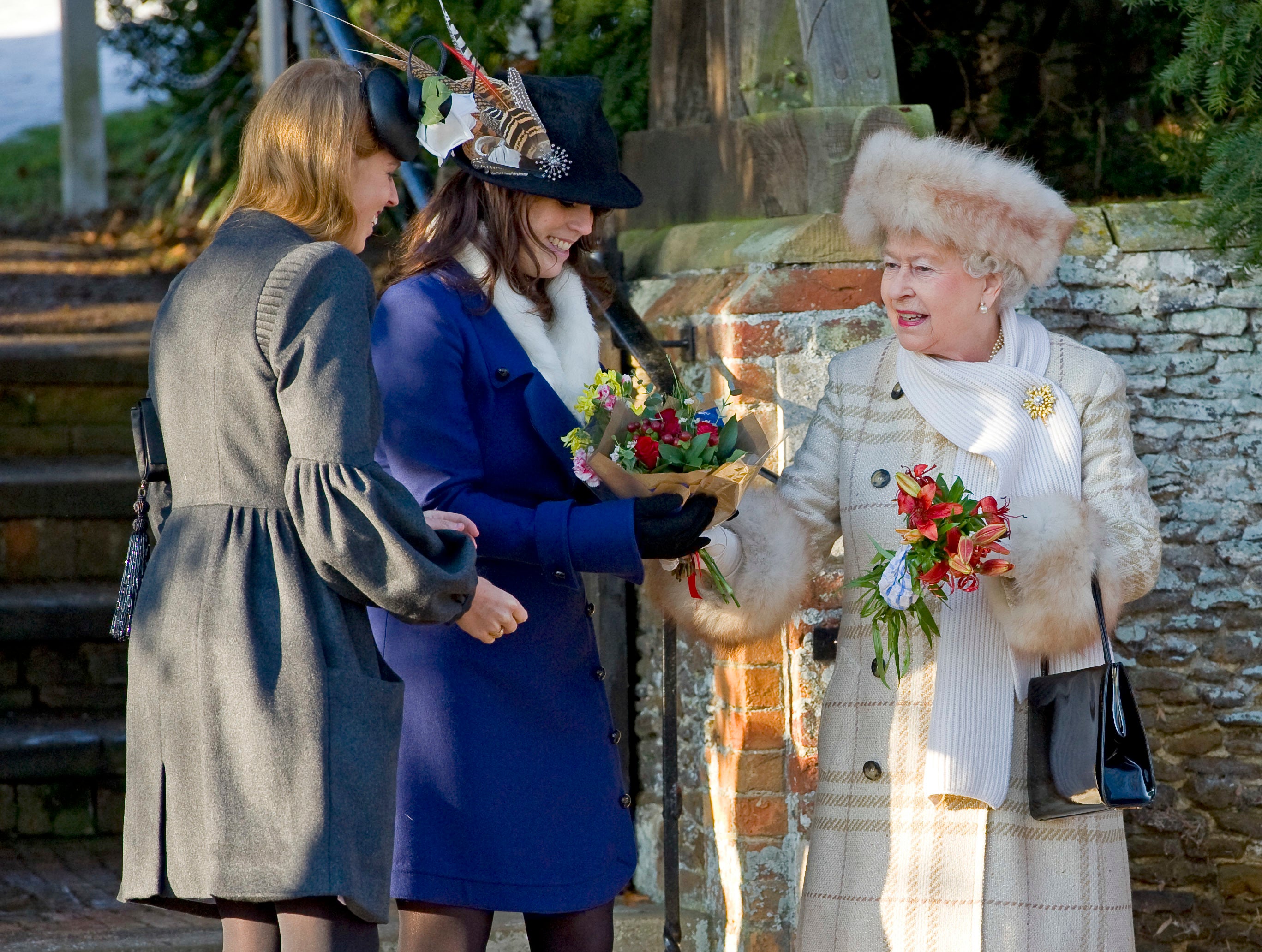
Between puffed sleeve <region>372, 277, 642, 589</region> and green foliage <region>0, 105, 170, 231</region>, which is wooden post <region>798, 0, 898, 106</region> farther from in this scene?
green foliage <region>0, 105, 170, 231</region>

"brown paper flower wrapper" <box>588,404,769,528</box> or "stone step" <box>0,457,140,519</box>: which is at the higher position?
"brown paper flower wrapper" <box>588,404,769,528</box>

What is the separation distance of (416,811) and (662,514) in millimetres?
620

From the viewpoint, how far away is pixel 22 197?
12.9 m

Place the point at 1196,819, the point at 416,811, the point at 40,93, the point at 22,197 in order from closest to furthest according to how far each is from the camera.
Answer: the point at 416,811
the point at 1196,819
the point at 22,197
the point at 40,93

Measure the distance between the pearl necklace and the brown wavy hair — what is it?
804 mm

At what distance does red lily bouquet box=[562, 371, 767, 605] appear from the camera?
7.82 ft

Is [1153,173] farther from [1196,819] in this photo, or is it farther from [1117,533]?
[1117,533]

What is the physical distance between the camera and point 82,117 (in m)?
12.0

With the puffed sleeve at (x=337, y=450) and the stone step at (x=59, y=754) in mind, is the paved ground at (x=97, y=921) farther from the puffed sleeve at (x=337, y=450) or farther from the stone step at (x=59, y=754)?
the puffed sleeve at (x=337, y=450)

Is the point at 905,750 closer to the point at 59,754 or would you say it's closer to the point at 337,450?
the point at 337,450

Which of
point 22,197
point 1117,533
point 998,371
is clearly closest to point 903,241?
point 998,371

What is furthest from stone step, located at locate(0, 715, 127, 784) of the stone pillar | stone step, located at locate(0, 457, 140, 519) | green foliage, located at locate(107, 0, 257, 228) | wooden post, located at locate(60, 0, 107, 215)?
wooden post, located at locate(60, 0, 107, 215)

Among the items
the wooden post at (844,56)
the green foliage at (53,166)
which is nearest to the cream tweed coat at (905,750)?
the wooden post at (844,56)

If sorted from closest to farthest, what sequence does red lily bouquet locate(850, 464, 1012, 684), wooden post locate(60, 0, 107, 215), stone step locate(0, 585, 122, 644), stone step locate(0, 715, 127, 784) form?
red lily bouquet locate(850, 464, 1012, 684) < stone step locate(0, 715, 127, 784) < stone step locate(0, 585, 122, 644) < wooden post locate(60, 0, 107, 215)
